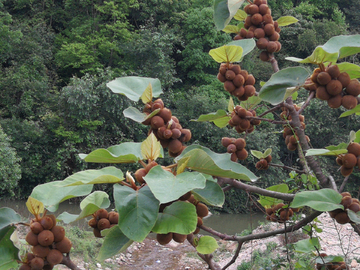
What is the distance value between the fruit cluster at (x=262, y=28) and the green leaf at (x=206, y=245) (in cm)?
46

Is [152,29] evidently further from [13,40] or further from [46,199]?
[46,199]

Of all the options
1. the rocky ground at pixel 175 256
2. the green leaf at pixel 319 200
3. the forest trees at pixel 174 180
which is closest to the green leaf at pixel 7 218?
the forest trees at pixel 174 180

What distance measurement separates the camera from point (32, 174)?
385 inches

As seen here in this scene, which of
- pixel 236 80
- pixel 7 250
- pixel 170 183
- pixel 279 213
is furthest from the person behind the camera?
pixel 279 213

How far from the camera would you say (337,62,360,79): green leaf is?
586 millimetres

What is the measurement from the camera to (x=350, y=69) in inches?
23.6

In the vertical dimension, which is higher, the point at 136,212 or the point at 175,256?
the point at 136,212

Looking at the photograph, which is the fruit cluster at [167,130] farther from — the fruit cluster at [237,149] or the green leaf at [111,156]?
the fruit cluster at [237,149]

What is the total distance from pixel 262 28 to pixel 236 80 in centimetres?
18

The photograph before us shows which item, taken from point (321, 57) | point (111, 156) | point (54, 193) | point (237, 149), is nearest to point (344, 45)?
point (321, 57)

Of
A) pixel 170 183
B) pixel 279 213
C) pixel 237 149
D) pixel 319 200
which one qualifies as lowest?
pixel 279 213

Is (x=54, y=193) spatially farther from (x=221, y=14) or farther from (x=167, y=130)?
(x=221, y=14)

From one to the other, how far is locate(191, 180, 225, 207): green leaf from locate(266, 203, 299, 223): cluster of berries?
0.46 metres

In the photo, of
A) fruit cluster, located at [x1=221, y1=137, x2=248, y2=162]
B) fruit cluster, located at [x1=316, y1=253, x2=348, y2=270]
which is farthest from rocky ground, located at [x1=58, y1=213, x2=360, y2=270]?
fruit cluster, located at [x1=221, y1=137, x2=248, y2=162]
